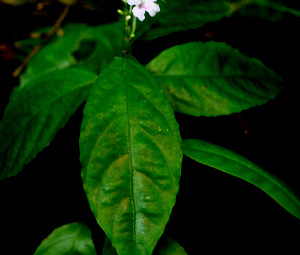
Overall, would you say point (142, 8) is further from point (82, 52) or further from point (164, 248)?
point (164, 248)

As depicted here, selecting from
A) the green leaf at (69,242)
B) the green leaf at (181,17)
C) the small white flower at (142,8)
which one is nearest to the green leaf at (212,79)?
the green leaf at (181,17)

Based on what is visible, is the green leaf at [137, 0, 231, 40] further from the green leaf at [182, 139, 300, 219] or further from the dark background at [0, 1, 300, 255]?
the green leaf at [182, 139, 300, 219]

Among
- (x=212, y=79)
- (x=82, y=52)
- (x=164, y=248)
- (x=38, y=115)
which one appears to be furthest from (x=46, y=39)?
(x=164, y=248)

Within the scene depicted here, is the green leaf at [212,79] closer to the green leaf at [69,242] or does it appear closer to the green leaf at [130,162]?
the green leaf at [130,162]

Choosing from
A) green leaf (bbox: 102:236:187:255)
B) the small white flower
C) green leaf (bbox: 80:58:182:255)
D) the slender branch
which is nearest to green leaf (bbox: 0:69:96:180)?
green leaf (bbox: 80:58:182:255)

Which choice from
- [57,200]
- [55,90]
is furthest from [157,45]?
[57,200]

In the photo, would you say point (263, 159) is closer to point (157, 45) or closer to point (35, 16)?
point (157, 45)

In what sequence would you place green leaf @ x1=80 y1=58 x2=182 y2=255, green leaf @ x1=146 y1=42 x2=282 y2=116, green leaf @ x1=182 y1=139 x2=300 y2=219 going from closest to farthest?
green leaf @ x1=80 y1=58 x2=182 y2=255
green leaf @ x1=182 y1=139 x2=300 y2=219
green leaf @ x1=146 y1=42 x2=282 y2=116
